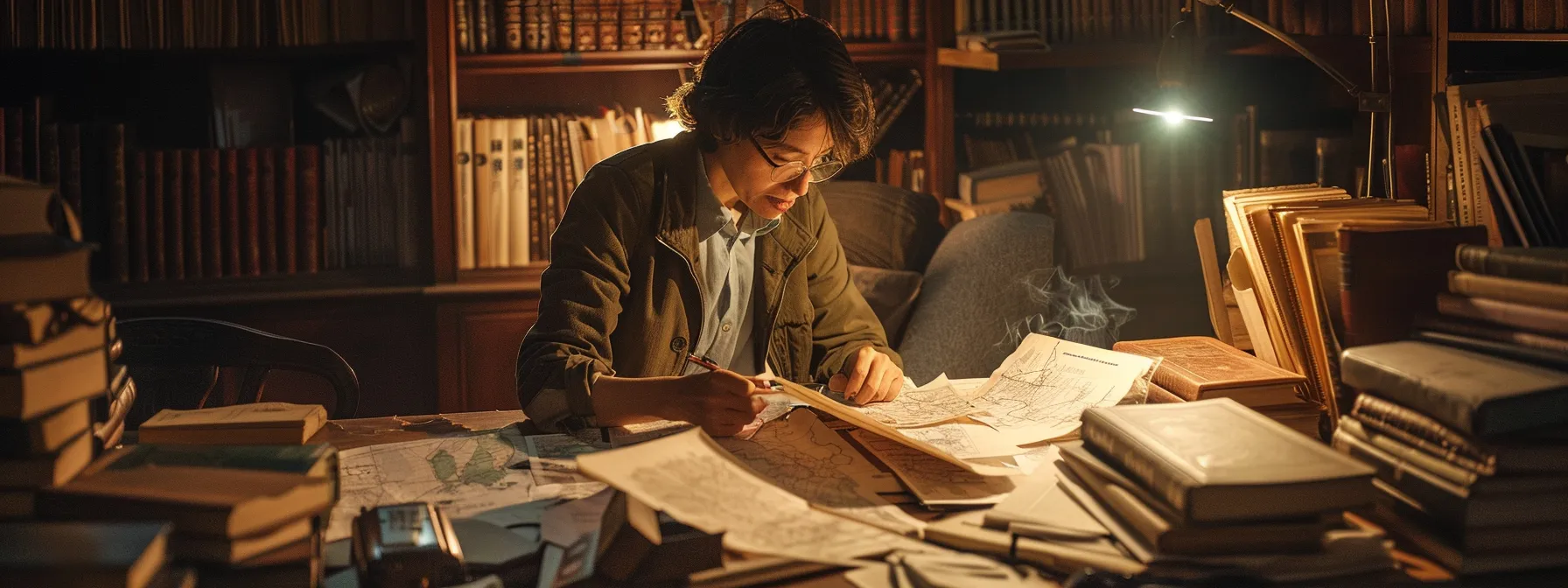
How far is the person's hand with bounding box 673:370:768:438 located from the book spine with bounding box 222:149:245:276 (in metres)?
1.99

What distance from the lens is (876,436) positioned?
4.84 ft

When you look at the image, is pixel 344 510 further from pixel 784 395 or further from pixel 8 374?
pixel 784 395

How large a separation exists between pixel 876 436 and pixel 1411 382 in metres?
0.58

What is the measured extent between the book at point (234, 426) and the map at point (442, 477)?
65mm

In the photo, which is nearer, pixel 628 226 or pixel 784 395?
pixel 784 395

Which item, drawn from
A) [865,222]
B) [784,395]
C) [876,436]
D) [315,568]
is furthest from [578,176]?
[315,568]

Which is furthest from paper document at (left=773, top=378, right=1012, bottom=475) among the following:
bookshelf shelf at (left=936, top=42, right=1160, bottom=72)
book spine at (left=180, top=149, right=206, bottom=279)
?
book spine at (left=180, top=149, right=206, bottom=279)

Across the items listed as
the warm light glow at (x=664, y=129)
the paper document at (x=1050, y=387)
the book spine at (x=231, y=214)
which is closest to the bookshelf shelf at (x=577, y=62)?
the warm light glow at (x=664, y=129)

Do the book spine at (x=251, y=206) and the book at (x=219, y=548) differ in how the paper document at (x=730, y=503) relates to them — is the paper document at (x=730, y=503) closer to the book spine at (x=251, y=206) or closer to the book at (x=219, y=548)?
the book at (x=219, y=548)

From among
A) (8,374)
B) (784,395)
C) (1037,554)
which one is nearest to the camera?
(8,374)

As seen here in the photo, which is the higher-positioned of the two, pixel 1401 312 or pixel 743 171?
pixel 743 171

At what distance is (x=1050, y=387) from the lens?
1.63 meters

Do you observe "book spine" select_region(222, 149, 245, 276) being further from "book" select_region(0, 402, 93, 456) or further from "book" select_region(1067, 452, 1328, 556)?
"book" select_region(1067, 452, 1328, 556)

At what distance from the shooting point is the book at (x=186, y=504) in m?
0.97
